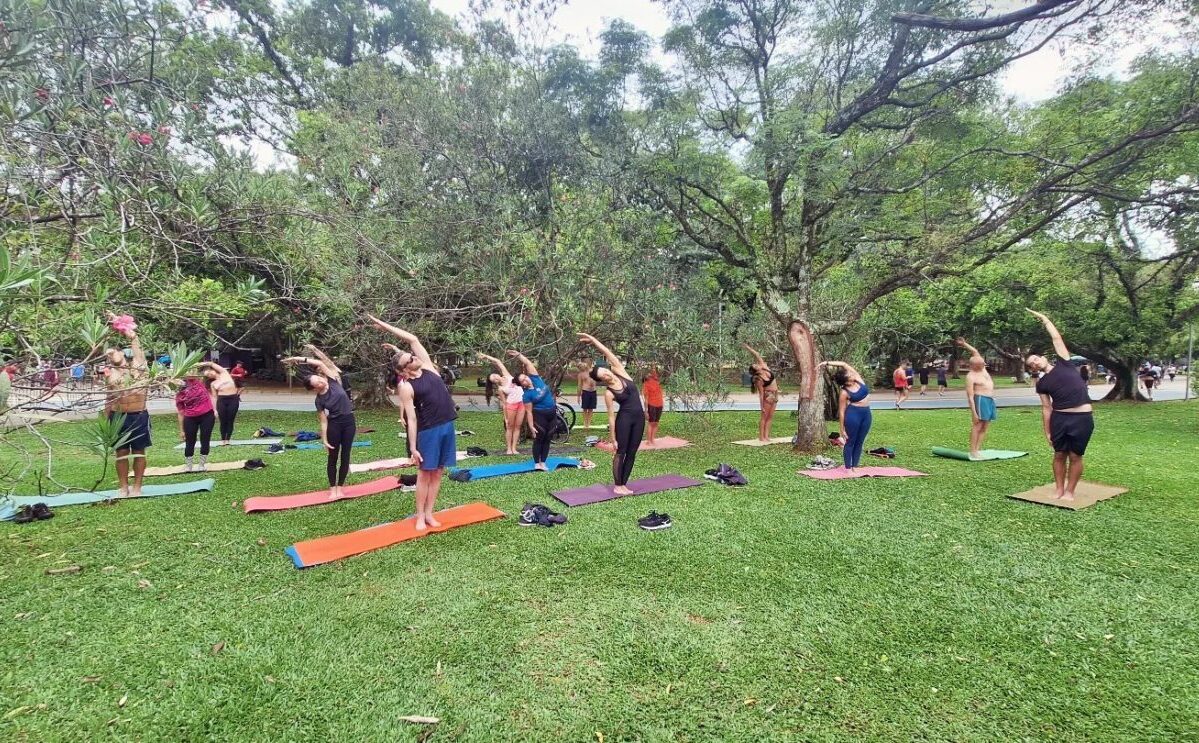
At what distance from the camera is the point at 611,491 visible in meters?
6.55

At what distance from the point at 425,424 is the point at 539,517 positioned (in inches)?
59.4

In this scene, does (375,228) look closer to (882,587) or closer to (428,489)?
(428,489)

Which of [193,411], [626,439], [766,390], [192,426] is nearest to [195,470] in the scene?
[192,426]

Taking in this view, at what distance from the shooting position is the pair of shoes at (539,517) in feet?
17.6

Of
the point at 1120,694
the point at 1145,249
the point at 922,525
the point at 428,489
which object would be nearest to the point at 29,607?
the point at 428,489

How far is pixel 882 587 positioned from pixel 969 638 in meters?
0.70

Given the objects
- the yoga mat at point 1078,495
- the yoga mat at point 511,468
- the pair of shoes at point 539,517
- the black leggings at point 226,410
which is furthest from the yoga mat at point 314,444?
the yoga mat at point 1078,495

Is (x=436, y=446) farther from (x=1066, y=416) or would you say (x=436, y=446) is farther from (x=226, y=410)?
(x=226, y=410)

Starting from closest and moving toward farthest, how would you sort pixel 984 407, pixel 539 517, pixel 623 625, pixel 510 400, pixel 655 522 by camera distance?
pixel 623 625
pixel 655 522
pixel 539 517
pixel 984 407
pixel 510 400

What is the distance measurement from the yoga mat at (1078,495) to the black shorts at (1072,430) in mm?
587

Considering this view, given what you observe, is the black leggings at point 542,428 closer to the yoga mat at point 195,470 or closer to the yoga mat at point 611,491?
the yoga mat at point 611,491

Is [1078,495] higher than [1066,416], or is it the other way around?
[1066,416]

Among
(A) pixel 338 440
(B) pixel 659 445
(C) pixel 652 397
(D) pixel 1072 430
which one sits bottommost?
(B) pixel 659 445

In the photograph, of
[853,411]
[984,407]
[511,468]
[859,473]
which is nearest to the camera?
[853,411]
